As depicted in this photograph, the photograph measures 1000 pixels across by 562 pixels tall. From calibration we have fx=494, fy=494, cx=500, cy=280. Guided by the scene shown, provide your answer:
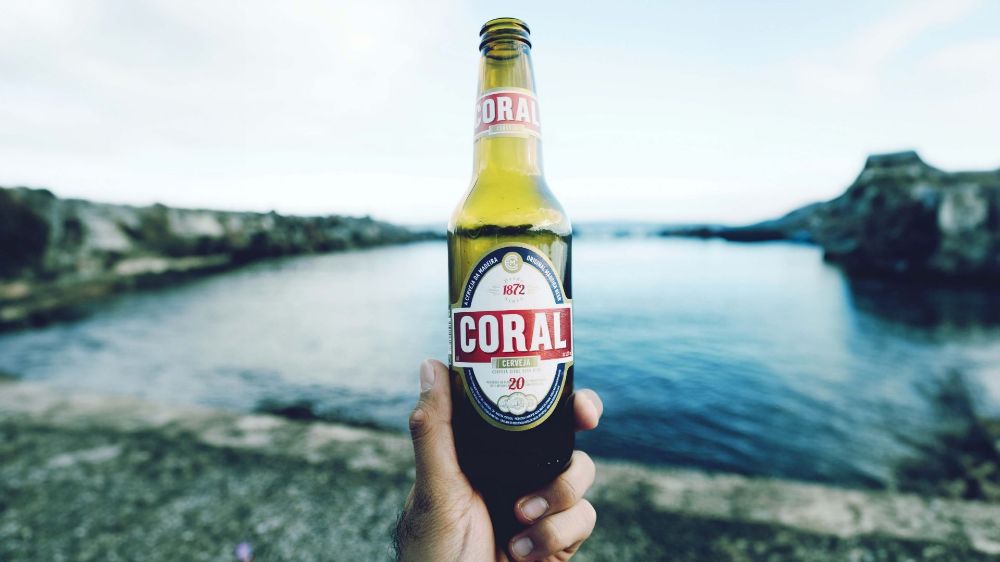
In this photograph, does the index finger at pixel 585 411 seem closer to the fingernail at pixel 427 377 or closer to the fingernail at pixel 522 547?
the fingernail at pixel 522 547

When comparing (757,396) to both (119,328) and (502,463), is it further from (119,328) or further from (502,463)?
(119,328)

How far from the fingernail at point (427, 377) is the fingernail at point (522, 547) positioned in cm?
68

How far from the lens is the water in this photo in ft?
24.7

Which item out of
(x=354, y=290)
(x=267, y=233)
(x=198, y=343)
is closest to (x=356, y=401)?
(x=198, y=343)

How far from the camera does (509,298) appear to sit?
184 cm

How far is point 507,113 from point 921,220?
27.5m

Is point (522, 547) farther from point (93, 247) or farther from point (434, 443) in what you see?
point (93, 247)

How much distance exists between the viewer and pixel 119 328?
13.3 metres

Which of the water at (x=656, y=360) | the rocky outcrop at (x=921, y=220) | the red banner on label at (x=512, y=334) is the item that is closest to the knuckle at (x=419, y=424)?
the red banner on label at (x=512, y=334)

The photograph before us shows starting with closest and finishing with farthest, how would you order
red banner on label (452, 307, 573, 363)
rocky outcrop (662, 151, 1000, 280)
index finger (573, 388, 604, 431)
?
red banner on label (452, 307, 573, 363) < index finger (573, 388, 604, 431) < rocky outcrop (662, 151, 1000, 280)

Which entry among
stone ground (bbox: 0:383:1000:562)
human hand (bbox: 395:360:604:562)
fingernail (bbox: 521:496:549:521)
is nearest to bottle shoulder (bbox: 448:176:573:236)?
human hand (bbox: 395:360:604:562)

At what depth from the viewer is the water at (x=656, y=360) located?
7.54m

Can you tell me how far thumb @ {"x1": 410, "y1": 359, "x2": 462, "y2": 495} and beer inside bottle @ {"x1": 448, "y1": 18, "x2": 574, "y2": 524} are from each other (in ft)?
0.16

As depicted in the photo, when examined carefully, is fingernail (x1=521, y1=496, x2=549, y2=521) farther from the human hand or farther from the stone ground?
the stone ground
